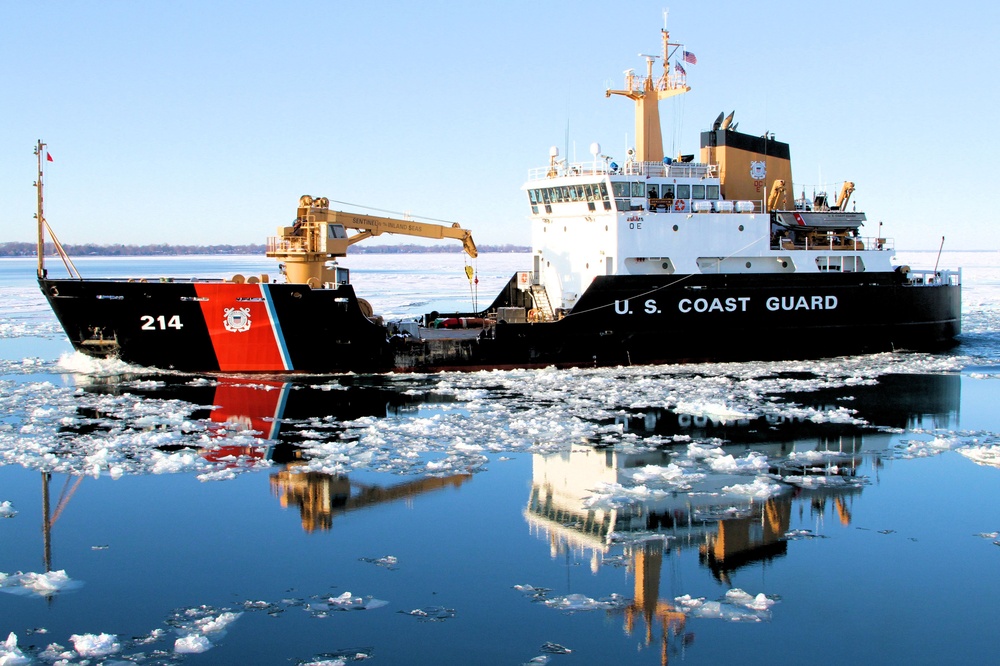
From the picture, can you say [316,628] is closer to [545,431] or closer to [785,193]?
[545,431]

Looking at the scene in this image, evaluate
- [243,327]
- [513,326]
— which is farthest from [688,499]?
[243,327]

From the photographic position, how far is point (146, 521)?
27.2ft

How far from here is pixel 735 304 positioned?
17.5 m

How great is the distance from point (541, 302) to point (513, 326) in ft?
6.63

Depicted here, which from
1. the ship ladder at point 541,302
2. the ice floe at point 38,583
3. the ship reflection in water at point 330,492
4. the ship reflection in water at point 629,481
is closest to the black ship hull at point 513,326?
the ship ladder at point 541,302

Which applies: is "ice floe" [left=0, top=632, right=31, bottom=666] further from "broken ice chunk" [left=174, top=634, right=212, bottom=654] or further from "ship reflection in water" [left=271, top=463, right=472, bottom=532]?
"ship reflection in water" [left=271, top=463, right=472, bottom=532]

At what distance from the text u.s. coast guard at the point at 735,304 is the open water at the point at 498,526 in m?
2.53

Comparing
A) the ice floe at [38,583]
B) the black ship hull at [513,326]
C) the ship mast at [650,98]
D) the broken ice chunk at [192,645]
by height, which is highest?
the ship mast at [650,98]

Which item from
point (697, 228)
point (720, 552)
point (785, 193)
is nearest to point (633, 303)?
point (697, 228)

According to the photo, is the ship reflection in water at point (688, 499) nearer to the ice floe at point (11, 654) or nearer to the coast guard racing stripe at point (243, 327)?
the ice floe at point (11, 654)

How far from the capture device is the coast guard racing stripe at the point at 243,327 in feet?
51.1

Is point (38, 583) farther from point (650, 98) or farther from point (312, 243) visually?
point (650, 98)

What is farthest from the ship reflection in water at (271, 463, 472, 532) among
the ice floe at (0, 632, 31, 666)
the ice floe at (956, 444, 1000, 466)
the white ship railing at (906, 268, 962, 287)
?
the white ship railing at (906, 268, 962, 287)

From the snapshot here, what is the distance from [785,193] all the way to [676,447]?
381 inches
